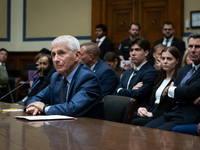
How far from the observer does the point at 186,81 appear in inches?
107

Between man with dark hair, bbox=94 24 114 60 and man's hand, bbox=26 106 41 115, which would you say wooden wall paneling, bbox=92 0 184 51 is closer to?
man with dark hair, bbox=94 24 114 60

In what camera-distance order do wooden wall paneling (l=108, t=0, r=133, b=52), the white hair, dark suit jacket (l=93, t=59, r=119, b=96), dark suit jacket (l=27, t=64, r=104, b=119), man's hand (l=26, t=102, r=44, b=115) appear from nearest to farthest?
dark suit jacket (l=27, t=64, r=104, b=119) → man's hand (l=26, t=102, r=44, b=115) → the white hair → dark suit jacket (l=93, t=59, r=119, b=96) → wooden wall paneling (l=108, t=0, r=133, b=52)

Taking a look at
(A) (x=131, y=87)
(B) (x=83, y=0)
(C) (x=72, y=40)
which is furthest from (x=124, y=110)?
(B) (x=83, y=0)

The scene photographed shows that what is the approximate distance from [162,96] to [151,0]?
4.10 meters

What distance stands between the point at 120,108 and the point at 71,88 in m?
0.35

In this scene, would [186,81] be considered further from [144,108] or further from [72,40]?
[72,40]

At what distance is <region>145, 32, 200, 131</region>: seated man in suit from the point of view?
257 cm

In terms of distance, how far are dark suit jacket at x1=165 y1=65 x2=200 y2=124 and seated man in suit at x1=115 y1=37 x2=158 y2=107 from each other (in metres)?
0.74

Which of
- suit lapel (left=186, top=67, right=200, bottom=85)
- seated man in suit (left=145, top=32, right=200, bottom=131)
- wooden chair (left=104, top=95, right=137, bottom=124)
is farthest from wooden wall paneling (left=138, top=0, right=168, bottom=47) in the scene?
wooden chair (left=104, top=95, right=137, bottom=124)

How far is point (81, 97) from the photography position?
191cm

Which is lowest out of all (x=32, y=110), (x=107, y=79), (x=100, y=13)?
(x=32, y=110)

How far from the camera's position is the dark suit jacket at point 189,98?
256 cm

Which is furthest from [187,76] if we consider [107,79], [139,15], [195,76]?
[139,15]

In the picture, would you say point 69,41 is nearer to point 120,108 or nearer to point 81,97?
point 81,97
